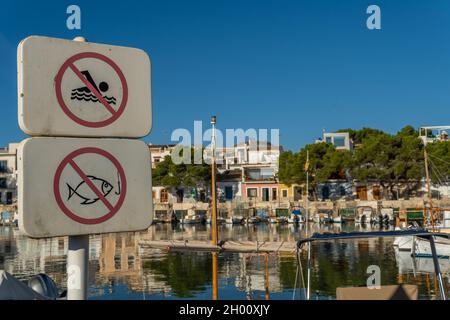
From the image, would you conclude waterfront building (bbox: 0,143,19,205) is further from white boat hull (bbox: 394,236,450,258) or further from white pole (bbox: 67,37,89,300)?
white pole (bbox: 67,37,89,300)

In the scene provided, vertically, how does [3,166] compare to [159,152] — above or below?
below

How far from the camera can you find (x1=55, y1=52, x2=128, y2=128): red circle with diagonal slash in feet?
6.90

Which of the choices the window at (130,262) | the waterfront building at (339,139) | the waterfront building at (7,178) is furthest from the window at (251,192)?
the window at (130,262)

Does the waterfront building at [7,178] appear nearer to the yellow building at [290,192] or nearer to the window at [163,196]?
the window at [163,196]

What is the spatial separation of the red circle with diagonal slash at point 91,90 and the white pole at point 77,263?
82mm

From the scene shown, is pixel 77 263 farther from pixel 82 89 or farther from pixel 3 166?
pixel 3 166

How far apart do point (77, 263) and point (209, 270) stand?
82.2 feet

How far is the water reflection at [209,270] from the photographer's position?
65.9ft

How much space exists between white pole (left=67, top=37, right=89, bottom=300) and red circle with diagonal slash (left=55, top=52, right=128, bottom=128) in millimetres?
82

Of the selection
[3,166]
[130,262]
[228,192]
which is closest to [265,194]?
[228,192]

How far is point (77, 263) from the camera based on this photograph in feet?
7.01

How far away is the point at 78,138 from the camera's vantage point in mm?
2117

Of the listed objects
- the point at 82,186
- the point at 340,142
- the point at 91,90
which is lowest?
the point at 82,186
